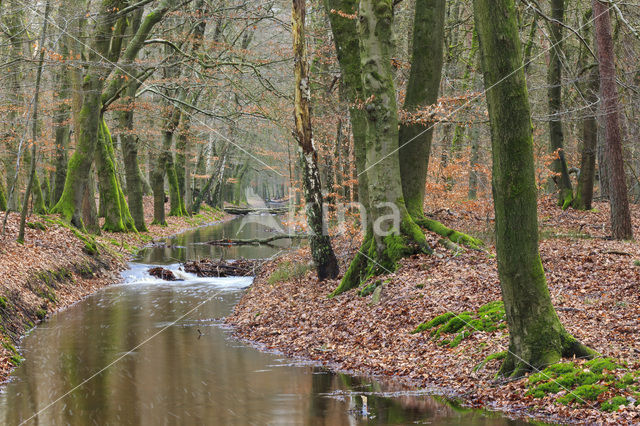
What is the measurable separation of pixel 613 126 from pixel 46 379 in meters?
13.3

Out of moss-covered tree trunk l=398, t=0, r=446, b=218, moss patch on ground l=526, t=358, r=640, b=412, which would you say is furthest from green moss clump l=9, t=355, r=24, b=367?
moss-covered tree trunk l=398, t=0, r=446, b=218

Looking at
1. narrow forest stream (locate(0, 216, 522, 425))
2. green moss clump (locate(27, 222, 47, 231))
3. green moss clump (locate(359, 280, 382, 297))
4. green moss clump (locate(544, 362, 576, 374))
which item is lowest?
narrow forest stream (locate(0, 216, 522, 425))

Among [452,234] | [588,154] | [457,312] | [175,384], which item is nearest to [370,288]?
[457,312]

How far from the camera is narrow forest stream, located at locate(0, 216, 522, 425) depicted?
6.42 meters

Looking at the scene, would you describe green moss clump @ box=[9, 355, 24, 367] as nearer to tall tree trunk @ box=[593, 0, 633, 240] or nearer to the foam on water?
the foam on water

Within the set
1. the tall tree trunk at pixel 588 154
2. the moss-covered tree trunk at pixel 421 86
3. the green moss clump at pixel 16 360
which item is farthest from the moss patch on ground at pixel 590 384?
the tall tree trunk at pixel 588 154

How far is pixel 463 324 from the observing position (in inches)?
326

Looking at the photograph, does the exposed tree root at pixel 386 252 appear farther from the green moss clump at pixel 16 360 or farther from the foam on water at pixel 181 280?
the foam on water at pixel 181 280

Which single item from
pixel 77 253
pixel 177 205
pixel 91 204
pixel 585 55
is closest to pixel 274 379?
pixel 77 253

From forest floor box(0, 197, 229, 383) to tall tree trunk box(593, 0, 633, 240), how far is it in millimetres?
13445

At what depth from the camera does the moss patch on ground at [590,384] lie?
5395 mm

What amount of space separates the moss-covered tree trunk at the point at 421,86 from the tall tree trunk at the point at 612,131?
15.1 feet

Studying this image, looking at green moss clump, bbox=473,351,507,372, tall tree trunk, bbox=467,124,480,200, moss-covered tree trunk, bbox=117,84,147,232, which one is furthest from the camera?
moss-covered tree trunk, bbox=117,84,147,232

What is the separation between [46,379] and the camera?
26.5ft
